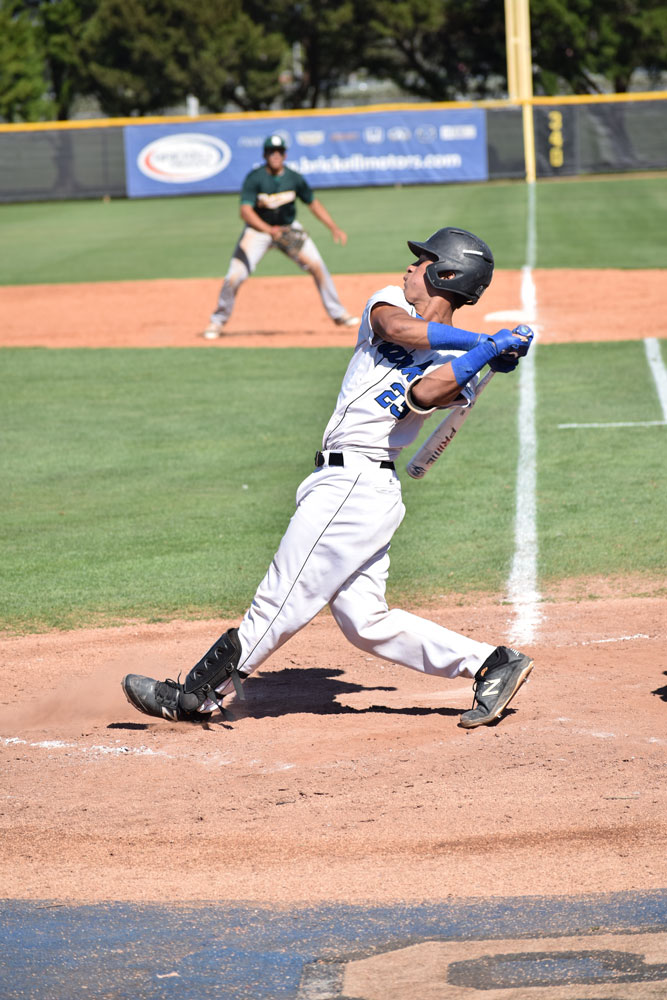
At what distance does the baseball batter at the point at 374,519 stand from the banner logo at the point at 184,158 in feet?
117

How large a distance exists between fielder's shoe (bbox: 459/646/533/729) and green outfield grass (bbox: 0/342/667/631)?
1.87 metres

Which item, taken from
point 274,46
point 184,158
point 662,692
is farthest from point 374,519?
point 274,46

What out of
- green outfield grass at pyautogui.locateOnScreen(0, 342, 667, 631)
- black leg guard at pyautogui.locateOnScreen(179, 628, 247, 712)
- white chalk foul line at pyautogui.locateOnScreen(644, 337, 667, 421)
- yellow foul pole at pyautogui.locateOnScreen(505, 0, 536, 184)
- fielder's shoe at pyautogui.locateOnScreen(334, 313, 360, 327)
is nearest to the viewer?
black leg guard at pyautogui.locateOnScreen(179, 628, 247, 712)

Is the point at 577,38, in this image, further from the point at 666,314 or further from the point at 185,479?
the point at 185,479

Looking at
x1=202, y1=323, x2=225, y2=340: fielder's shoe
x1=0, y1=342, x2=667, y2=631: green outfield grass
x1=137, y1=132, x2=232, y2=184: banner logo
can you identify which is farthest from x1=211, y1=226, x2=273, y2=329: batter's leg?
x1=137, y1=132, x2=232, y2=184: banner logo

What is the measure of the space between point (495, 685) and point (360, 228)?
79.9 feet

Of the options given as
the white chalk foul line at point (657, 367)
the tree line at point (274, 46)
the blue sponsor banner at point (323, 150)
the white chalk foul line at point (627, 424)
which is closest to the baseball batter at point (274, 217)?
the white chalk foul line at point (657, 367)

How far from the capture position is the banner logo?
3909cm

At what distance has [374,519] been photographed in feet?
16.1

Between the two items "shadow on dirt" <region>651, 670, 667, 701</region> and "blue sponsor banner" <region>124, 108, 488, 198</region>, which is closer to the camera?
"shadow on dirt" <region>651, 670, 667, 701</region>

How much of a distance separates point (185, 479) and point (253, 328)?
7451 millimetres

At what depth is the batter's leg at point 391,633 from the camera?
5.00m

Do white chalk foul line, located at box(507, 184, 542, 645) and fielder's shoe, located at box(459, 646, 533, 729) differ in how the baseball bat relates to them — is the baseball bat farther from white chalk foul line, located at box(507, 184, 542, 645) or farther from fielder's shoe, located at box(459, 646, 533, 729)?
white chalk foul line, located at box(507, 184, 542, 645)

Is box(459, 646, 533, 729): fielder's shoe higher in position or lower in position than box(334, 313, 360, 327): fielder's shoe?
higher
